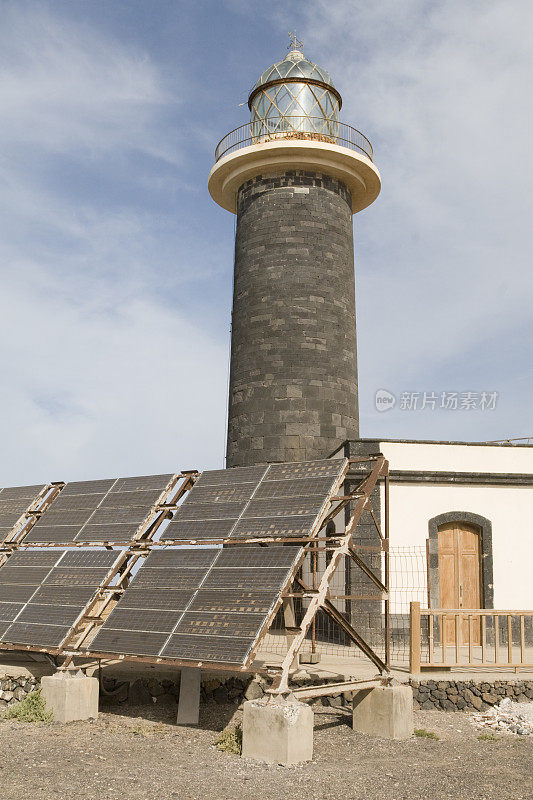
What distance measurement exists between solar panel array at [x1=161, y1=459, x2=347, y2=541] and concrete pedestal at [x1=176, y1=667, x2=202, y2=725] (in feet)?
5.40

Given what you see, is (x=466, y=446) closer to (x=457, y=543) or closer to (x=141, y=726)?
(x=457, y=543)

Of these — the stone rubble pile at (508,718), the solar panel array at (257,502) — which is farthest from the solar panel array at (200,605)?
the stone rubble pile at (508,718)

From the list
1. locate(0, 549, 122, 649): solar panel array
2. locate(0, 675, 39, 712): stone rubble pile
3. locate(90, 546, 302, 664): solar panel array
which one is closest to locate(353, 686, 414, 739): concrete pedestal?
locate(90, 546, 302, 664): solar panel array

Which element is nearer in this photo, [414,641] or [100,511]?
[414,641]

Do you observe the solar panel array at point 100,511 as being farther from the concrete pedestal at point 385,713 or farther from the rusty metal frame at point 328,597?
the concrete pedestal at point 385,713

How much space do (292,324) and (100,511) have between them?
9.08 metres

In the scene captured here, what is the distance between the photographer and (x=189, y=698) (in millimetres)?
9328

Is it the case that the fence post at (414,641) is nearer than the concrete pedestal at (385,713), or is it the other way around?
the concrete pedestal at (385,713)

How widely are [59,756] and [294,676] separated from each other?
343 centimetres

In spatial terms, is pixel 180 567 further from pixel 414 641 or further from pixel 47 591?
pixel 414 641

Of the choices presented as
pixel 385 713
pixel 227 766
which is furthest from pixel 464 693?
pixel 227 766

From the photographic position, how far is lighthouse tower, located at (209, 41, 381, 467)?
727 inches

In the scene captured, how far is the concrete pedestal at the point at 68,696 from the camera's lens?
8.80 metres

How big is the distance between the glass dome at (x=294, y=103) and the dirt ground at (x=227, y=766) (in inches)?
603
